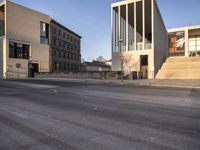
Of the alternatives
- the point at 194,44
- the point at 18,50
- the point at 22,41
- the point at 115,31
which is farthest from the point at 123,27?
the point at 194,44

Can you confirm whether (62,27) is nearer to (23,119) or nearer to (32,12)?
(32,12)

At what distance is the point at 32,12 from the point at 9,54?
12.1 meters

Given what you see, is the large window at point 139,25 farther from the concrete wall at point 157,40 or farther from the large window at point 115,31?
the large window at point 115,31

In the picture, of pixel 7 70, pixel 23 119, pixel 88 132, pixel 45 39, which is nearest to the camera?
pixel 88 132

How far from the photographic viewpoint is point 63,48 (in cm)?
6525

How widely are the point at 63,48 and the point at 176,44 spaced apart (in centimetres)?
3658

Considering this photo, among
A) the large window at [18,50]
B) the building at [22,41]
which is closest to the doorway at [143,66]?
the building at [22,41]

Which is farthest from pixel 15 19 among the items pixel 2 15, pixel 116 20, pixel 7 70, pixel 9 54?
pixel 116 20

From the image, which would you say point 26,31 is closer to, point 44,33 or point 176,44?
point 44,33

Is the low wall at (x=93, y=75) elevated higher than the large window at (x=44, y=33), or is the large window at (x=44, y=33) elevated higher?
the large window at (x=44, y=33)

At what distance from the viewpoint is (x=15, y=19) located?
130 ft

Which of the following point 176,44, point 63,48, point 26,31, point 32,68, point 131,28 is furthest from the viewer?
point 63,48

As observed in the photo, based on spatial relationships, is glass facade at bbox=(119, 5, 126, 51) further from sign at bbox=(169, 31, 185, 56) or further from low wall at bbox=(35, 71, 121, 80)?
sign at bbox=(169, 31, 185, 56)

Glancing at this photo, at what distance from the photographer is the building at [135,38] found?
30052 mm
